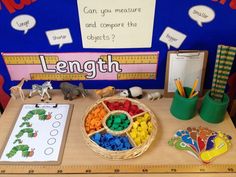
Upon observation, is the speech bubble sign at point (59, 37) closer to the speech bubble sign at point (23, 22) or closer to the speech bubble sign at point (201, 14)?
the speech bubble sign at point (23, 22)

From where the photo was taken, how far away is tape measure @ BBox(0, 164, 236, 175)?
0.72 m

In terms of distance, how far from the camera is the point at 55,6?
0.76m

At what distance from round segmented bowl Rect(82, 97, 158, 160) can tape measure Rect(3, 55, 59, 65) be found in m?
0.22

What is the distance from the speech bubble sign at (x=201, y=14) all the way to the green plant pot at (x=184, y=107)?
22 cm

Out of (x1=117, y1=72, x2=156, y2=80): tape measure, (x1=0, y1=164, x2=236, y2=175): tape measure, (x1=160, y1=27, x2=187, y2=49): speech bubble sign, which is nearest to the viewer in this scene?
(x1=0, y1=164, x2=236, y2=175): tape measure

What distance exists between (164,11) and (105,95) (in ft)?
1.15

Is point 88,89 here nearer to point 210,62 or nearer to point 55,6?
point 55,6

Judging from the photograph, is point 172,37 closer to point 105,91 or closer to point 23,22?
point 105,91

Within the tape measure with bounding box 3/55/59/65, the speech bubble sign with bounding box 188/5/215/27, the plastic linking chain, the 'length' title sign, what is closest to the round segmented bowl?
the plastic linking chain

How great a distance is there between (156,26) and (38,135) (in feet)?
1.66

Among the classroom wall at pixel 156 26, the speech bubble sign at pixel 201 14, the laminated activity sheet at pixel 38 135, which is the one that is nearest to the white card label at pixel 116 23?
the classroom wall at pixel 156 26

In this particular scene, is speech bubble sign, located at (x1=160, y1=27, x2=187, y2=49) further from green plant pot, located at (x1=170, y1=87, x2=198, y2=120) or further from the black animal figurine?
the black animal figurine

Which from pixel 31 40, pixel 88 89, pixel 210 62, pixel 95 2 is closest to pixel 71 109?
pixel 88 89

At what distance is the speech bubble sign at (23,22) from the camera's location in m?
0.79
